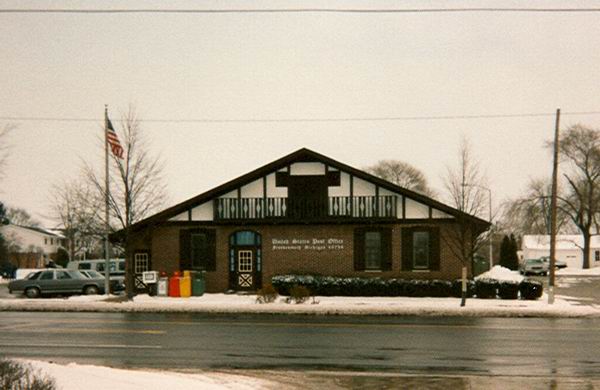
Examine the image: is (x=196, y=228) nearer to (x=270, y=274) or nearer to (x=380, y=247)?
(x=270, y=274)

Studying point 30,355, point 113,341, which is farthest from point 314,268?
point 30,355

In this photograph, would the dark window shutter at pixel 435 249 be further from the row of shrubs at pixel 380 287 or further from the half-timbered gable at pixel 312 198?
the row of shrubs at pixel 380 287

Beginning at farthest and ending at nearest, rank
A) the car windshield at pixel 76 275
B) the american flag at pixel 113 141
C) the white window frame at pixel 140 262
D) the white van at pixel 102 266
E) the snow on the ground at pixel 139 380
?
1. the white van at pixel 102 266
2. the white window frame at pixel 140 262
3. the car windshield at pixel 76 275
4. the american flag at pixel 113 141
5. the snow on the ground at pixel 139 380

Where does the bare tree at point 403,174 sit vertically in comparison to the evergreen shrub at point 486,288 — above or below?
above

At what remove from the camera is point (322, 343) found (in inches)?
670

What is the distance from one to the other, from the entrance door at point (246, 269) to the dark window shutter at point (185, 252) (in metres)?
2.37

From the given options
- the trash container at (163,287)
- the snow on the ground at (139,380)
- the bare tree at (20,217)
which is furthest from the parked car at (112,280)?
the bare tree at (20,217)

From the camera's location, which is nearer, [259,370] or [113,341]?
[259,370]

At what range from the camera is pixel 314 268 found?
3584cm

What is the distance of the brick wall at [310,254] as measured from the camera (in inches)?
1390

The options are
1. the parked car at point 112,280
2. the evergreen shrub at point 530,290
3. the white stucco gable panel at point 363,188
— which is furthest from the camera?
the parked car at point 112,280

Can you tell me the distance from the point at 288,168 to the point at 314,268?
4988mm

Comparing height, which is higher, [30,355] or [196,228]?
[196,228]

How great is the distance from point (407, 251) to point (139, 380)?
26295 millimetres
